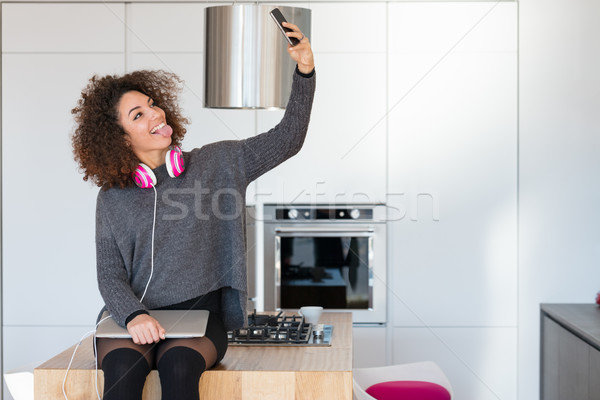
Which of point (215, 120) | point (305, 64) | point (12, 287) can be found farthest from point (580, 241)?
point (12, 287)

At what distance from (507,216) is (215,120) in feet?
4.75

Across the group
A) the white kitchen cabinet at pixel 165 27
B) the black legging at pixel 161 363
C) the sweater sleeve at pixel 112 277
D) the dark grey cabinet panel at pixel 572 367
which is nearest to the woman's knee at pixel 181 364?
the black legging at pixel 161 363

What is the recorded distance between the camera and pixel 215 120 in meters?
3.26

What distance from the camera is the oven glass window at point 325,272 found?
3.25m

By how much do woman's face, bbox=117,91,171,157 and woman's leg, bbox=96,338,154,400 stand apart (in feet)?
1.66

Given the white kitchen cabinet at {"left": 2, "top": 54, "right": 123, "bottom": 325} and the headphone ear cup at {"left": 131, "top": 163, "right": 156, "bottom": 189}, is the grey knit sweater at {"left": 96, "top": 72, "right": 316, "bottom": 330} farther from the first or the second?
the white kitchen cabinet at {"left": 2, "top": 54, "right": 123, "bottom": 325}

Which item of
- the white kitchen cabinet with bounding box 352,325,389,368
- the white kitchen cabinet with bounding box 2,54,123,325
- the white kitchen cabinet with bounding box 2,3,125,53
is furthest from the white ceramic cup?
the white kitchen cabinet with bounding box 2,3,125,53

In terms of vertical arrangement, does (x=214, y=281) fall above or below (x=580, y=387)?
above

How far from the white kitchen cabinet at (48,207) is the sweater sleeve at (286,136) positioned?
1.70 metres

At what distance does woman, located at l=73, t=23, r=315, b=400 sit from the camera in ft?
5.57

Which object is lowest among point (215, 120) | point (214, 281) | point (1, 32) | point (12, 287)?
point (12, 287)

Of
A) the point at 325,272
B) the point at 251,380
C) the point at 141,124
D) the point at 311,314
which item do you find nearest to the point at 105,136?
the point at 141,124

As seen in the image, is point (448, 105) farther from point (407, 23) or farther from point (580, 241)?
point (580, 241)

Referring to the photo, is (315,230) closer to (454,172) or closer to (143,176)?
(454,172)
